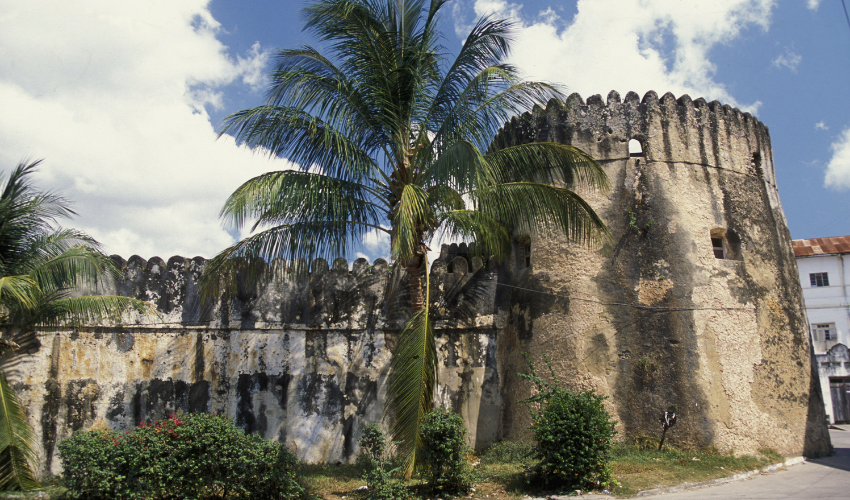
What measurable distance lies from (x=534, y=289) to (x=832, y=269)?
2382cm

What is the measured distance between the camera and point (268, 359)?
10758 mm

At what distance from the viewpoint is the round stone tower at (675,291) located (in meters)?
9.55

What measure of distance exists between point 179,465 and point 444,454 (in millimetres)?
3107

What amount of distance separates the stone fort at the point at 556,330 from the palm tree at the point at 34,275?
777mm

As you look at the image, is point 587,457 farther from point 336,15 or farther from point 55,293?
point 55,293

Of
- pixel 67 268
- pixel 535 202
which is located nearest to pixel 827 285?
pixel 535 202

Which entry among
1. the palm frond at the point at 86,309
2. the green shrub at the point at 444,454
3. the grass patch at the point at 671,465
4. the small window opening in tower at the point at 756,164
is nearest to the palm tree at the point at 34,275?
the palm frond at the point at 86,309

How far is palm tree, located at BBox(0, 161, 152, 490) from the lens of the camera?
28.4ft

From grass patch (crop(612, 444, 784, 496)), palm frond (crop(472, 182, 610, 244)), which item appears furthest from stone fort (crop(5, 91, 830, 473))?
palm frond (crop(472, 182, 610, 244))

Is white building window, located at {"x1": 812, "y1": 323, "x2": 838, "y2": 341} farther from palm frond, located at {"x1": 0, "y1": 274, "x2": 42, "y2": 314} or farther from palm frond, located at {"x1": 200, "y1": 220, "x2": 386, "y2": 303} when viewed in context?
palm frond, located at {"x1": 0, "y1": 274, "x2": 42, "y2": 314}

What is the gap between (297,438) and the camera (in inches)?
414

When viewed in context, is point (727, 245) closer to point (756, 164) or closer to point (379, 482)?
point (756, 164)

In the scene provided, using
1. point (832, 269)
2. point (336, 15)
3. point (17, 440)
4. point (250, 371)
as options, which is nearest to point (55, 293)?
point (17, 440)

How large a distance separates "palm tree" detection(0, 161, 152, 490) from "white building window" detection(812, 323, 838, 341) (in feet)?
95.5
